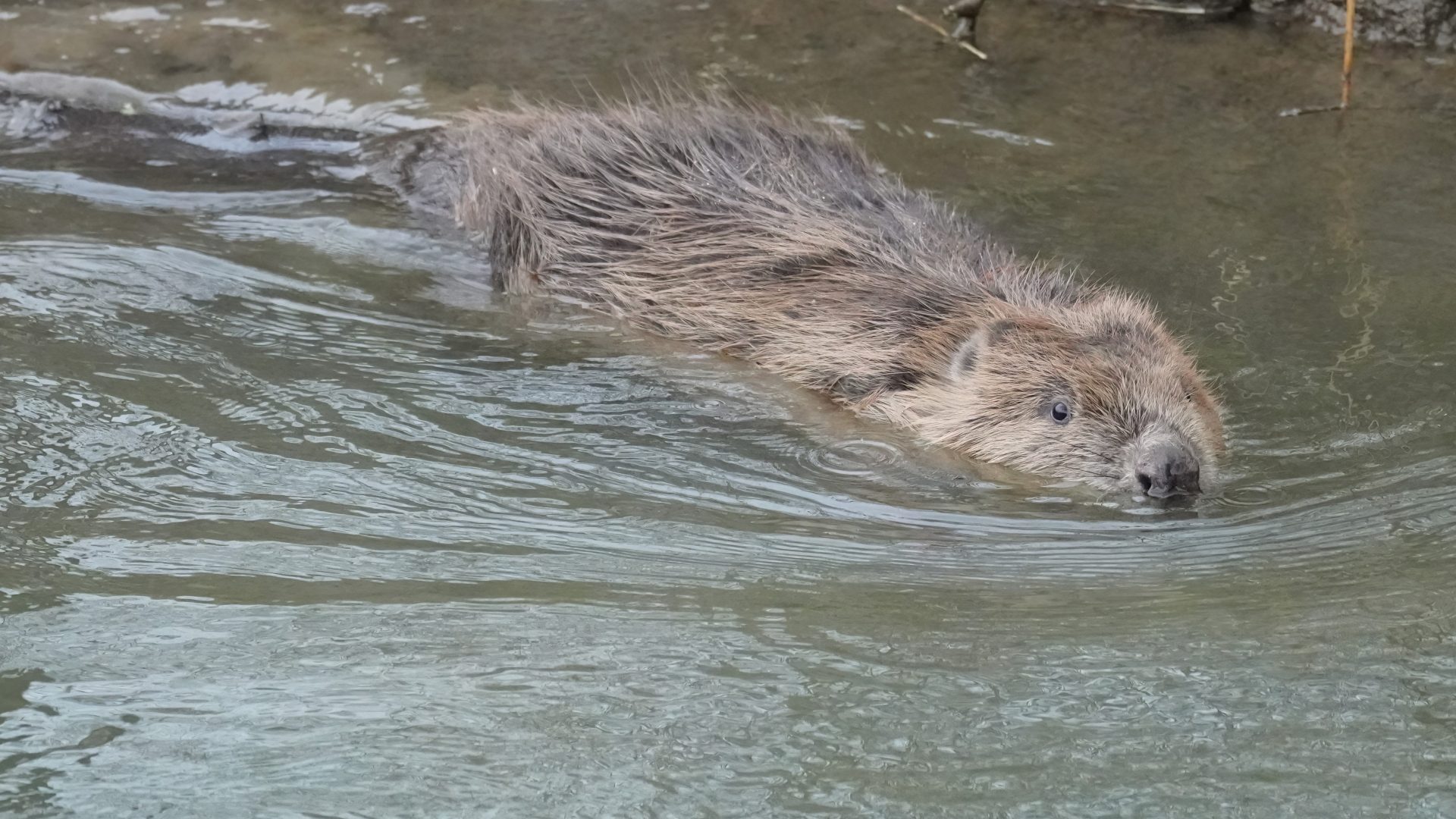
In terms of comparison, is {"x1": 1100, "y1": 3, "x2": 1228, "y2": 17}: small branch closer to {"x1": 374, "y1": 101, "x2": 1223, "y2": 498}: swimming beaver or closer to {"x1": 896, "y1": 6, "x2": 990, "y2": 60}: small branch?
{"x1": 896, "y1": 6, "x2": 990, "y2": 60}: small branch

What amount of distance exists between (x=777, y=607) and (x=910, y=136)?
3553mm

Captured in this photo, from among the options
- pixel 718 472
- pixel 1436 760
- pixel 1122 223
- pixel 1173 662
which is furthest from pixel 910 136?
pixel 1436 760

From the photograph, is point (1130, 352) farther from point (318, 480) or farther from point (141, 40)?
point (141, 40)

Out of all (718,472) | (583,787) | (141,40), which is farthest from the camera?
(141,40)

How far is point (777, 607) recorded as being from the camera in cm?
298

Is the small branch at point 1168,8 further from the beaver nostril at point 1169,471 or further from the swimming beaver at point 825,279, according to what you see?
the beaver nostril at point 1169,471

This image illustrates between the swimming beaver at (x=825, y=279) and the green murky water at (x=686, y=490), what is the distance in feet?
0.50

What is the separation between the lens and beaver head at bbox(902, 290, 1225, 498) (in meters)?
4.12

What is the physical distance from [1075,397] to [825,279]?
0.90m

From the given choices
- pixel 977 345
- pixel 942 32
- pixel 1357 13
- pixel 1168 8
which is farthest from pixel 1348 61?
pixel 977 345

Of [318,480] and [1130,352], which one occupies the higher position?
[1130,352]

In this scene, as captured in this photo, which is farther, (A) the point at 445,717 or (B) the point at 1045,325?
(B) the point at 1045,325

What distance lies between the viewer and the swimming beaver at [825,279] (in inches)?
167

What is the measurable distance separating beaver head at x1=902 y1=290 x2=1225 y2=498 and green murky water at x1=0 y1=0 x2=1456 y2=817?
142 mm
